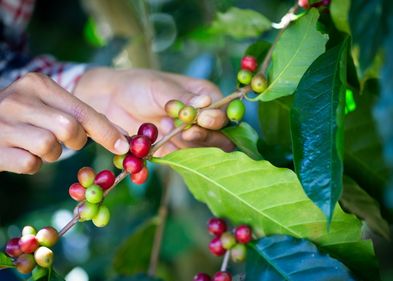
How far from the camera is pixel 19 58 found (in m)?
1.35

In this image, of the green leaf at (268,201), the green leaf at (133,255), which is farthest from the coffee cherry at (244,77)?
the green leaf at (133,255)

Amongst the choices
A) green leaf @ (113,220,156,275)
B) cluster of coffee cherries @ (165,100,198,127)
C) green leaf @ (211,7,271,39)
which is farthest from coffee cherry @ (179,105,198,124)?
green leaf @ (113,220,156,275)

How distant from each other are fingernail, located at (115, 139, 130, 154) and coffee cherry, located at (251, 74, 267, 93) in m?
0.19

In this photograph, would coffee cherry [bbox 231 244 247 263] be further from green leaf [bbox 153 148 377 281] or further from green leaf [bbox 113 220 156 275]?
green leaf [bbox 113 220 156 275]

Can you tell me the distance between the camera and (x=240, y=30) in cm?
114

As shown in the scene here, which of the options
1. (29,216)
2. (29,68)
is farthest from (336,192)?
→ (29,216)

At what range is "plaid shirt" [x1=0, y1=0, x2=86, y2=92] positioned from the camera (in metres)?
1.18

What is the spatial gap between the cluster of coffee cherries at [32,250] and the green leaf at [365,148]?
45 cm

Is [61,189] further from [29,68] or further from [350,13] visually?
[350,13]

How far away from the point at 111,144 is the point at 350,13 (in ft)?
1.07

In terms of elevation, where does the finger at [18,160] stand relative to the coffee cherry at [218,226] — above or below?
above

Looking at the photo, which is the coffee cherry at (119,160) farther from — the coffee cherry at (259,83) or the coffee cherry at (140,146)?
the coffee cherry at (259,83)

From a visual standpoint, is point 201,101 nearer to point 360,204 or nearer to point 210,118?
point 210,118

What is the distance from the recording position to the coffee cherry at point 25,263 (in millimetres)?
706
